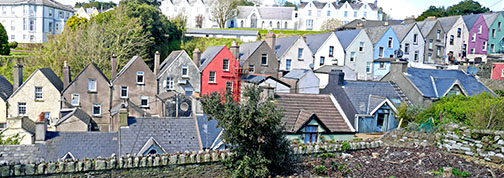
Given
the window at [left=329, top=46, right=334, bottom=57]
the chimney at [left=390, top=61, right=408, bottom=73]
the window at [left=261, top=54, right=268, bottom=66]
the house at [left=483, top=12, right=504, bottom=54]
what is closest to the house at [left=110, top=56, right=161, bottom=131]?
the window at [left=261, top=54, right=268, bottom=66]

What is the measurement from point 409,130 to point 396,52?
3423 centimetres

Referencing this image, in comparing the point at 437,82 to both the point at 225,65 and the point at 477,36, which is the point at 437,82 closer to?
the point at 225,65

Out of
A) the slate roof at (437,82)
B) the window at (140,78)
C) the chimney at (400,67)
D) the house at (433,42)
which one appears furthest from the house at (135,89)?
the house at (433,42)

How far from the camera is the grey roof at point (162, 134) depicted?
2084cm

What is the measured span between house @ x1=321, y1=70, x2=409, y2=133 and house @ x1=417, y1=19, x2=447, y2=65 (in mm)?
30600

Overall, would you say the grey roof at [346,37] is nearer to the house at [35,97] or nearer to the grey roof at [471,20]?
the grey roof at [471,20]

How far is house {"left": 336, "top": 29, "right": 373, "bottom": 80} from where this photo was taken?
46.8m

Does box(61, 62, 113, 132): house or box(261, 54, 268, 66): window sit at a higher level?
box(261, 54, 268, 66): window

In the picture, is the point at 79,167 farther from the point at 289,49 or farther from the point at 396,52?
the point at 396,52

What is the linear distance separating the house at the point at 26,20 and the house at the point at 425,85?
64890mm

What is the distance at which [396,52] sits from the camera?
49844 millimetres

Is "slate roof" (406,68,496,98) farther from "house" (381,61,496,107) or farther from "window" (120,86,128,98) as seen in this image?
"window" (120,86,128,98)

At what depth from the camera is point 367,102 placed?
83.6ft

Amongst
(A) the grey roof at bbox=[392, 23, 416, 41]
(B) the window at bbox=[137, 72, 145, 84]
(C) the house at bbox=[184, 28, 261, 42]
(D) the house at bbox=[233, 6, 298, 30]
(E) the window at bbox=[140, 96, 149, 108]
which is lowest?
(E) the window at bbox=[140, 96, 149, 108]
